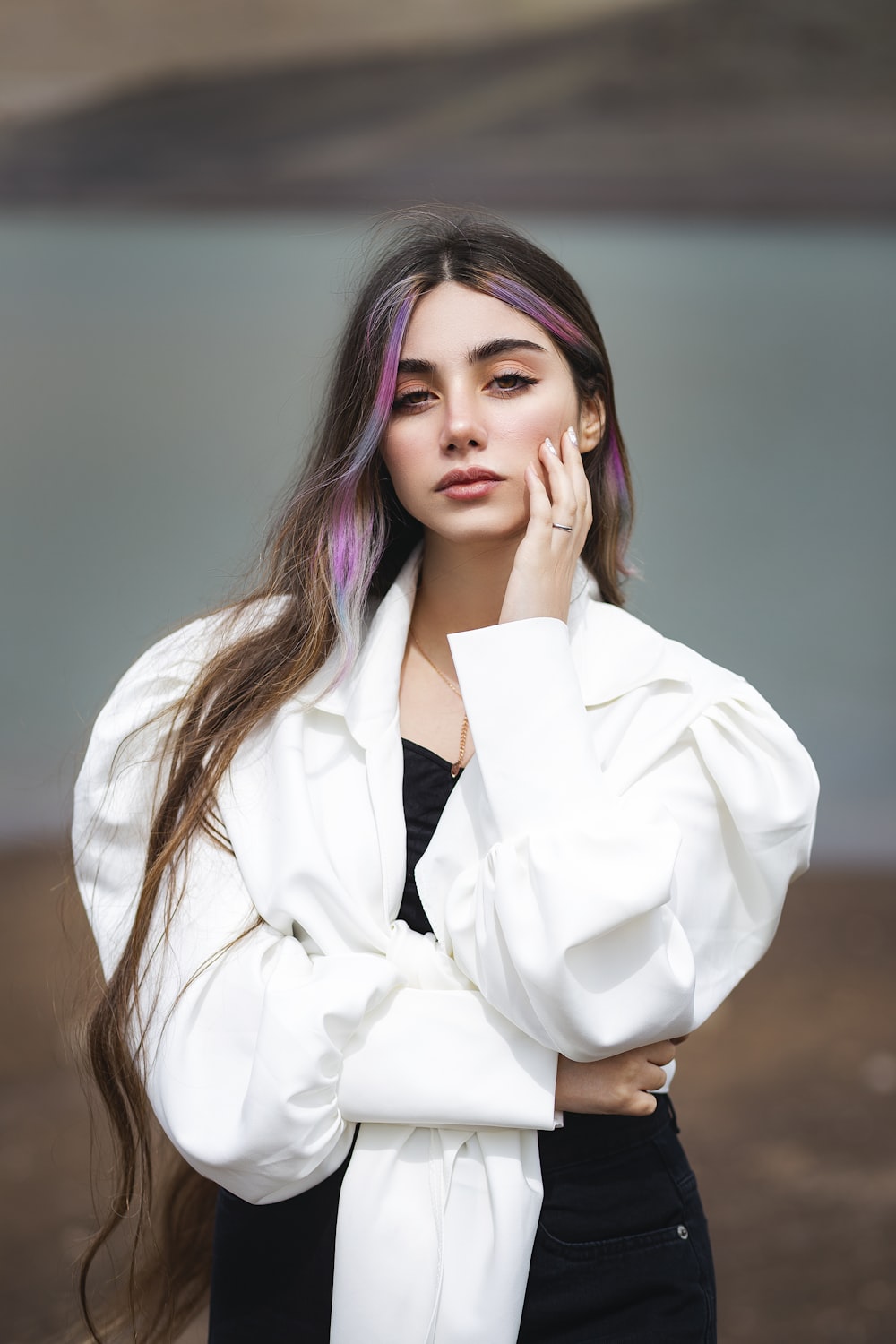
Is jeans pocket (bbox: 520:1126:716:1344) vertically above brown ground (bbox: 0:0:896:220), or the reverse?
brown ground (bbox: 0:0:896:220)

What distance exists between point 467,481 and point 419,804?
1.21 feet

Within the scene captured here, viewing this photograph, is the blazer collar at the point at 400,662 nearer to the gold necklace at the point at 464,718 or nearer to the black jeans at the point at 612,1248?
the gold necklace at the point at 464,718

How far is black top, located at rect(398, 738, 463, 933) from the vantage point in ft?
4.72

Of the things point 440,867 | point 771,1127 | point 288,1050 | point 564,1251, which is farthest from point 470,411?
point 771,1127

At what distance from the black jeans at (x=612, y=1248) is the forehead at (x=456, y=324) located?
0.86 metres

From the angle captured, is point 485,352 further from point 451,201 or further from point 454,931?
point 451,201

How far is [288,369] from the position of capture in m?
5.24

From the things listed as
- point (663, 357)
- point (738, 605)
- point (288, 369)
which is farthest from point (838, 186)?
point (288, 369)

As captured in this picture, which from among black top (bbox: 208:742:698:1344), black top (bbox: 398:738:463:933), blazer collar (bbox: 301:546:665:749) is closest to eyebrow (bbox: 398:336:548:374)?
blazer collar (bbox: 301:546:665:749)

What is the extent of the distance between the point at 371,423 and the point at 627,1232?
93cm

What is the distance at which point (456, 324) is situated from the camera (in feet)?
4.76

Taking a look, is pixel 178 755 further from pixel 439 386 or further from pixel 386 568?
pixel 439 386

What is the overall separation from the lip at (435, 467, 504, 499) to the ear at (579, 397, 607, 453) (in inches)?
7.3

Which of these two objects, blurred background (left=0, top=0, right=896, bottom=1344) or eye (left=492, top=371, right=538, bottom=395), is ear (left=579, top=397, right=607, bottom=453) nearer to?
eye (left=492, top=371, right=538, bottom=395)
